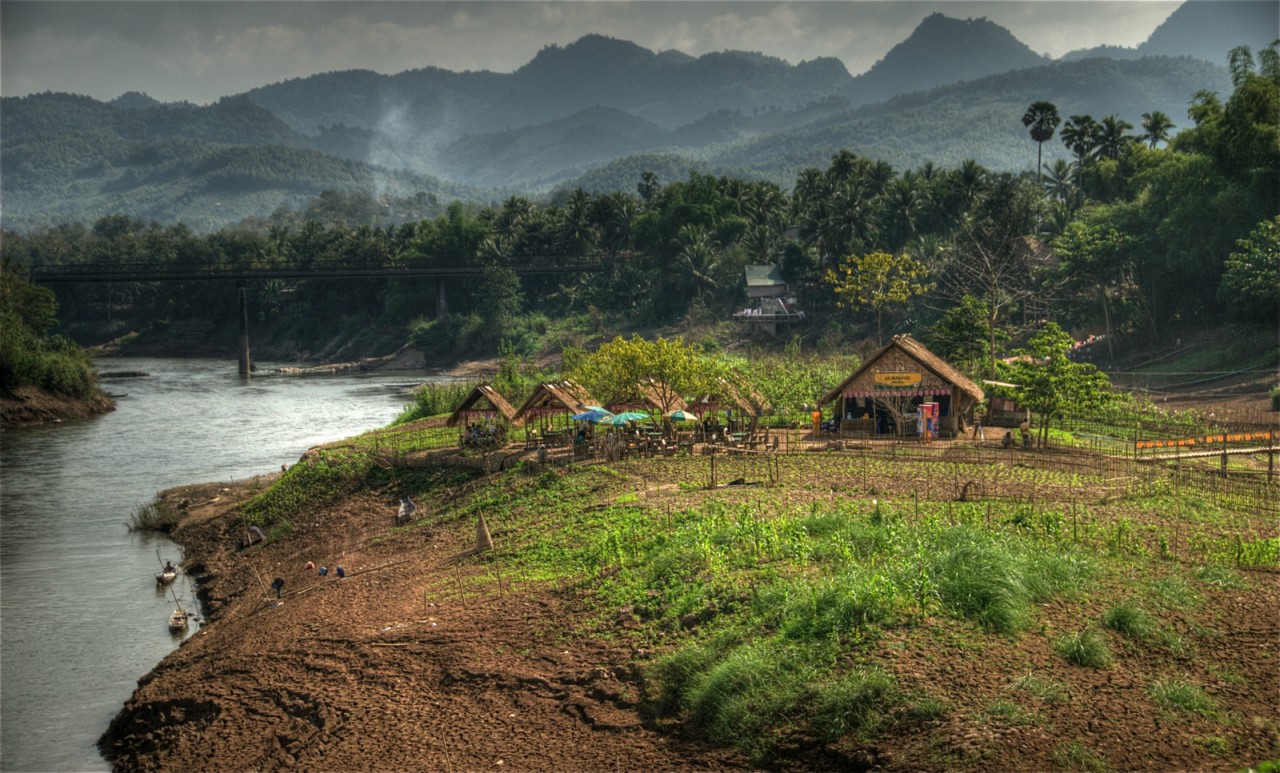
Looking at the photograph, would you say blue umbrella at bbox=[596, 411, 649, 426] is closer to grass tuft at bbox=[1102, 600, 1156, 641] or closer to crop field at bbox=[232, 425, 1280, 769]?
crop field at bbox=[232, 425, 1280, 769]

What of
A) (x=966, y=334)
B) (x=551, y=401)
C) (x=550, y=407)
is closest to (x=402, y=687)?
(x=551, y=401)

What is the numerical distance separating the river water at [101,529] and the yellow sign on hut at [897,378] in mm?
23811

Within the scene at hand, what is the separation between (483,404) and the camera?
142 ft

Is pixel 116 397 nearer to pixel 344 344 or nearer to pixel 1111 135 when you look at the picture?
pixel 344 344

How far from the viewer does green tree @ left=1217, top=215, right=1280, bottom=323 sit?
52312mm

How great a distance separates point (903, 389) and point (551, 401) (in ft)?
41.8

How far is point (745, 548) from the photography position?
2353cm

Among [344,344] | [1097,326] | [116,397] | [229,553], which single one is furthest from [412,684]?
[344,344]

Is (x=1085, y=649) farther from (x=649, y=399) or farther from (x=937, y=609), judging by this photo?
(x=649, y=399)

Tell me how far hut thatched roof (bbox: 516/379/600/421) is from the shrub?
24.4 metres

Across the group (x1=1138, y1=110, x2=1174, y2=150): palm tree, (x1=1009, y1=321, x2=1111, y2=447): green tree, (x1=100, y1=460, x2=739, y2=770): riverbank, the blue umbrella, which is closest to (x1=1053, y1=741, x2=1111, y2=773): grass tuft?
(x1=100, y1=460, x2=739, y2=770): riverbank

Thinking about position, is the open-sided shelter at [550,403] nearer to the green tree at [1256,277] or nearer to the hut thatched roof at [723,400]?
the hut thatched roof at [723,400]

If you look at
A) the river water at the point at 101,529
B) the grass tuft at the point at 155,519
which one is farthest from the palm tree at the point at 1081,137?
the grass tuft at the point at 155,519

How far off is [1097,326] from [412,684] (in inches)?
2336
